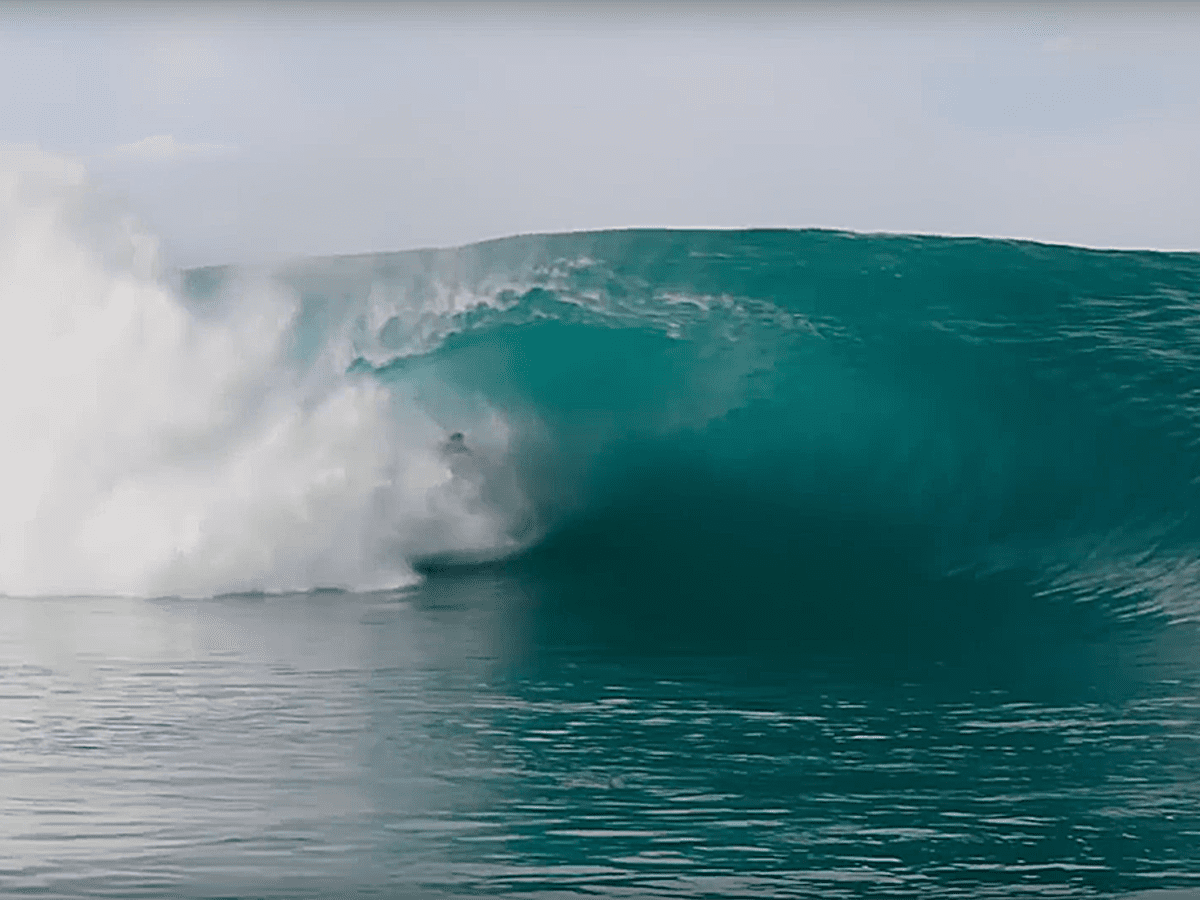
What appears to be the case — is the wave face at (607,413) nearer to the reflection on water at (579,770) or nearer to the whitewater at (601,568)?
the whitewater at (601,568)

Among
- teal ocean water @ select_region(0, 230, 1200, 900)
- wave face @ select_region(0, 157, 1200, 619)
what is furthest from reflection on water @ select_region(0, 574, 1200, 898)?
wave face @ select_region(0, 157, 1200, 619)

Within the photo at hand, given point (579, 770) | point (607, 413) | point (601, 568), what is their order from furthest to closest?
point (607, 413) < point (601, 568) < point (579, 770)

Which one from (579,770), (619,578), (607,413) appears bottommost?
(579,770)

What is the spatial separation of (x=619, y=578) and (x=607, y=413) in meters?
3.40

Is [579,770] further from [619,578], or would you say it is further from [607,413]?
[607,413]

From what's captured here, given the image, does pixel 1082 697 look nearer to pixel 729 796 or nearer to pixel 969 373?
pixel 729 796

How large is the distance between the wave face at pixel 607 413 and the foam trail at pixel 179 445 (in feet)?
0.09

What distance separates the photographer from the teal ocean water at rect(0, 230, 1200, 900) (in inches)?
283

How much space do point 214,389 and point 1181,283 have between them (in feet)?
28.8

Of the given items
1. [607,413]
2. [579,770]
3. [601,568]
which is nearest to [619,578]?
[601,568]

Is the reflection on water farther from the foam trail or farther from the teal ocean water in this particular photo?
the foam trail

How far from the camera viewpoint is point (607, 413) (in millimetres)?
18922

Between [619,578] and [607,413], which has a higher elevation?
[607,413]

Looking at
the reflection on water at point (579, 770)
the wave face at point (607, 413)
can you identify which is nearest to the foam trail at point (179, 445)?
the wave face at point (607, 413)
